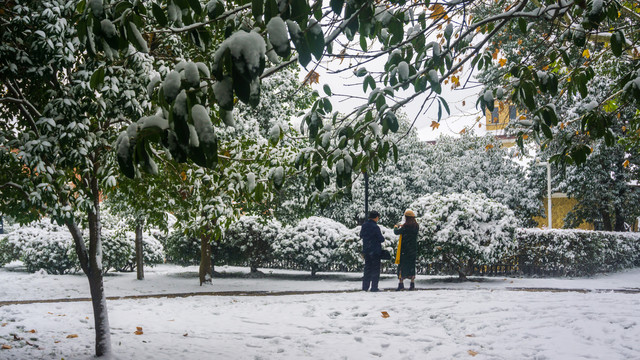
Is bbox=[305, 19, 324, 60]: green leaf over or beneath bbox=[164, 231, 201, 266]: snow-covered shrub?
over

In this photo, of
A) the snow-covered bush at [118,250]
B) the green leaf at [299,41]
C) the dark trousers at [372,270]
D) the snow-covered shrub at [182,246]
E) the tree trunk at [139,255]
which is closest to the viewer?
the green leaf at [299,41]

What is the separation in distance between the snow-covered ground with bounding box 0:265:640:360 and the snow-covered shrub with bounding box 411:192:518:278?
443 cm

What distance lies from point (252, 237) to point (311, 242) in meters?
2.25

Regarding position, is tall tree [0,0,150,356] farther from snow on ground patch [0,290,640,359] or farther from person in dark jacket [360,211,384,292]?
person in dark jacket [360,211,384,292]

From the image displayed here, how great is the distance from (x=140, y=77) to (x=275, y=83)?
946 centimetres

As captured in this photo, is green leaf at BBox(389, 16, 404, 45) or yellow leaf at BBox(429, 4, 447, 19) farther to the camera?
yellow leaf at BBox(429, 4, 447, 19)

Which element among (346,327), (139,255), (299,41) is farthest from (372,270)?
(299,41)

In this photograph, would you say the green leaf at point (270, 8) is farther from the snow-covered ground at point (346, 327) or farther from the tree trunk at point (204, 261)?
the tree trunk at point (204, 261)

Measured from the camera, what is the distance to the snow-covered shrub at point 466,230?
1323cm

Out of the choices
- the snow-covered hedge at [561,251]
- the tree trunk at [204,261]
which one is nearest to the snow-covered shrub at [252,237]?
the tree trunk at [204,261]

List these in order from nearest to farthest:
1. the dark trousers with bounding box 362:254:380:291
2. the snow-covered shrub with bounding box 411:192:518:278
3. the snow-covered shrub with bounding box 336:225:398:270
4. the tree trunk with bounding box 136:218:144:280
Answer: the dark trousers with bounding box 362:254:380:291
the snow-covered shrub with bounding box 411:192:518:278
the tree trunk with bounding box 136:218:144:280
the snow-covered shrub with bounding box 336:225:398:270

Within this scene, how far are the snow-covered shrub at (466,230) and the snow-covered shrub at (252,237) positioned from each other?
5060mm

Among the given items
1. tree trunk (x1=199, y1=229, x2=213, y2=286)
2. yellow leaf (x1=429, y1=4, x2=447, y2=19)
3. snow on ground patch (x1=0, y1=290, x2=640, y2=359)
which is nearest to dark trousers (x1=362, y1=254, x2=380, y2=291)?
snow on ground patch (x1=0, y1=290, x2=640, y2=359)

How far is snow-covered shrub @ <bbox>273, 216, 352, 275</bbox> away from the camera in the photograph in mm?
15195
